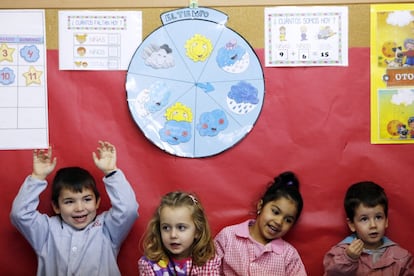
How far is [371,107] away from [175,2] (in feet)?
2.23

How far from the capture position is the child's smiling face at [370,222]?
1.50m

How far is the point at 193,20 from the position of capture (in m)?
1.57

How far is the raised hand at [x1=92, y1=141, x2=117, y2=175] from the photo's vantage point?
1515 millimetres

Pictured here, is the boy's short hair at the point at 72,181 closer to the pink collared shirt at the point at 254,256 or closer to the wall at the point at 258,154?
the wall at the point at 258,154

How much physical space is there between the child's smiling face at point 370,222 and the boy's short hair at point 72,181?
79cm

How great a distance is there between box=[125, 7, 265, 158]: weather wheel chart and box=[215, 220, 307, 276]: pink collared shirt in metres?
0.31

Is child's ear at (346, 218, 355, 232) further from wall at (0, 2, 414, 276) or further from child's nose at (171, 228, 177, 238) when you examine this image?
child's nose at (171, 228, 177, 238)

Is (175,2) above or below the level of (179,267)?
above

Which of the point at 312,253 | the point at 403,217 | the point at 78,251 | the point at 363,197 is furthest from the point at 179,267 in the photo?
the point at 403,217

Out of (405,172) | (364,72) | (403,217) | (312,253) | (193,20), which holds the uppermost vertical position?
(193,20)

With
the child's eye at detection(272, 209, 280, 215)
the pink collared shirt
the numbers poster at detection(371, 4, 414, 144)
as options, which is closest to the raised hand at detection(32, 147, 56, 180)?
the pink collared shirt

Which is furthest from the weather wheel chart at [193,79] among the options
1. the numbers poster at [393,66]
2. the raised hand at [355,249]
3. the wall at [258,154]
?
the raised hand at [355,249]

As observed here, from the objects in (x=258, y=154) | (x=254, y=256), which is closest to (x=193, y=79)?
(x=258, y=154)

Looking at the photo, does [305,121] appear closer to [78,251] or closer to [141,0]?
[141,0]
